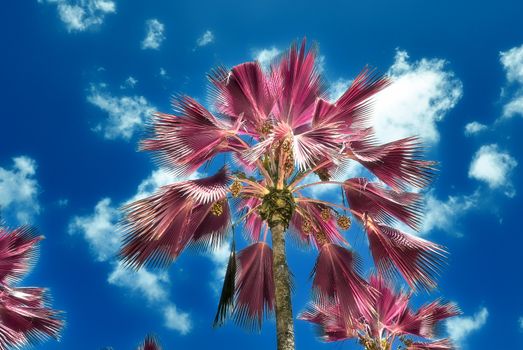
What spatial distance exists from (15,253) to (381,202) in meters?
7.42

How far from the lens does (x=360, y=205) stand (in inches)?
373

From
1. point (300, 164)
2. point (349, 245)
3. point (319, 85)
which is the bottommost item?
point (300, 164)

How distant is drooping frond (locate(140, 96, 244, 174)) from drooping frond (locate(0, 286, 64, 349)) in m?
4.35

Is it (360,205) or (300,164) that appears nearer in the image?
(300,164)

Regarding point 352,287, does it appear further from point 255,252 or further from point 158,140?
point 158,140

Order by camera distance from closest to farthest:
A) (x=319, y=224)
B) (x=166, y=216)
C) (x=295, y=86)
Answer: (x=166, y=216) < (x=295, y=86) < (x=319, y=224)

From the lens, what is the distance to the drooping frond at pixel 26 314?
10.2m

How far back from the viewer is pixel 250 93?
9156mm

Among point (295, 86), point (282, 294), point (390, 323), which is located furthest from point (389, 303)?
point (295, 86)

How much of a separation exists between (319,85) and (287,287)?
3719 millimetres

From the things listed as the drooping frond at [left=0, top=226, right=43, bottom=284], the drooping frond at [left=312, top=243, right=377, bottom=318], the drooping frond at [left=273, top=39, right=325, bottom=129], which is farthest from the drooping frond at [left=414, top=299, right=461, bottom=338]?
the drooping frond at [left=0, top=226, right=43, bottom=284]

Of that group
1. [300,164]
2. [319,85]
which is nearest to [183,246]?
[300,164]

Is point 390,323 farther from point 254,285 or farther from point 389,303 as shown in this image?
point 254,285

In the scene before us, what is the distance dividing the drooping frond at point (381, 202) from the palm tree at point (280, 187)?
0.06 feet
